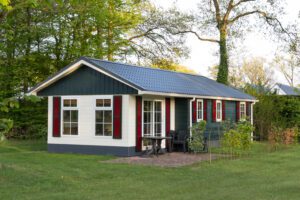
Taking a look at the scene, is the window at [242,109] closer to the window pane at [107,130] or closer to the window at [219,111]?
the window at [219,111]

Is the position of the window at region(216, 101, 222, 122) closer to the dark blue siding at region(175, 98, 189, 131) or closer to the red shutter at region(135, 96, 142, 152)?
the dark blue siding at region(175, 98, 189, 131)

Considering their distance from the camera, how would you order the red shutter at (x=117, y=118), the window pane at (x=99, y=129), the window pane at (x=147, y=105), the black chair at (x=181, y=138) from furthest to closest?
the black chair at (x=181, y=138), the window pane at (x=147, y=105), the window pane at (x=99, y=129), the red shutter at (x=117, y=118)

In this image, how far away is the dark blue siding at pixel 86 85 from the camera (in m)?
16.0

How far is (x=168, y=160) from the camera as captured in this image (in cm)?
1485

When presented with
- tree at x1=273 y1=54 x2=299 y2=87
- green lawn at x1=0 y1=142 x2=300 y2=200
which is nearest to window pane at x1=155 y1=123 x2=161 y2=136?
green lawn at x1=0 y1=142 x2=300 y2=200

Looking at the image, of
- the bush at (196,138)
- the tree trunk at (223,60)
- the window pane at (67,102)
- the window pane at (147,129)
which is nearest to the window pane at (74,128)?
the window pane at (67,102)

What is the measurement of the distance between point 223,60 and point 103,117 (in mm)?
15659

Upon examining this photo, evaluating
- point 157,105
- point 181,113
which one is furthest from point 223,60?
point 157,105

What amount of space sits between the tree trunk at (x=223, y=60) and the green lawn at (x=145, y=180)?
15802mm

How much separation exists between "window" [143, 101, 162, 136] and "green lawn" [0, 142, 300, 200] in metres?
3.16

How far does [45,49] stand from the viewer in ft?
92.6

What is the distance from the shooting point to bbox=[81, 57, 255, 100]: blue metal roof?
640 inches

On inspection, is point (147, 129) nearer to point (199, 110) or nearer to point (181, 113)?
point (181, 113)

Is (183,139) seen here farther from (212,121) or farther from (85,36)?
(85,36)
